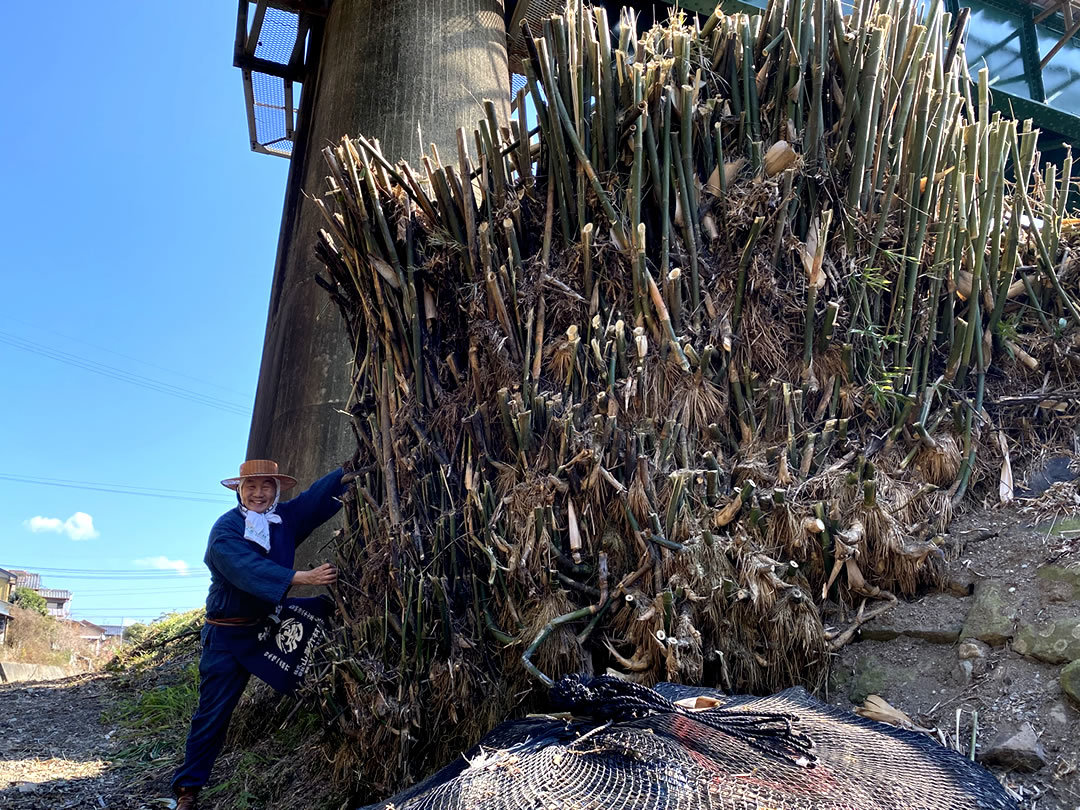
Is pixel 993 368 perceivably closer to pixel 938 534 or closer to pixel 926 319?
pixel 926 319

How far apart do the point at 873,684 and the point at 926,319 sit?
1.41m

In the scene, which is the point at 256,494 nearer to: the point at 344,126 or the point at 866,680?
the point at 866,680

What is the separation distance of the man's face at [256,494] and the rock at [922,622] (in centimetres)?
266

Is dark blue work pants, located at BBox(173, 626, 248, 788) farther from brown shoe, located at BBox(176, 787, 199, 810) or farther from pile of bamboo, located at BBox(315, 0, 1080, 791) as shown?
pile of bamboo, located at BBox(315, 0, 1080, 791)

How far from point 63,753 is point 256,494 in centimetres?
185

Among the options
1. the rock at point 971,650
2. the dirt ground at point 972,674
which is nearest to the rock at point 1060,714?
the dirt ground at point 972,674

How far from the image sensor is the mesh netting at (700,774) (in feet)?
6.01

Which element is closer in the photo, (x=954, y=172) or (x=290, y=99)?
(x=954, y=172)

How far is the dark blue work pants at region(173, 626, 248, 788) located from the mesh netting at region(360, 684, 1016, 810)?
167cm

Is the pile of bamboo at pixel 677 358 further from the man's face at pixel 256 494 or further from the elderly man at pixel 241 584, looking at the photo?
the man's face at pixel 256 494

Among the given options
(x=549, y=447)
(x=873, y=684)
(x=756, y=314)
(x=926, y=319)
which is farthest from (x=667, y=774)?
(x=926, y=319)

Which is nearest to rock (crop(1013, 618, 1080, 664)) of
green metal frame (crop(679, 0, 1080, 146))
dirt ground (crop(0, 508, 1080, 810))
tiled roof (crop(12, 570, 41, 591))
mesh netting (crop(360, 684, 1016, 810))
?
dirt ground (crop(0, 508, 1080, 810))

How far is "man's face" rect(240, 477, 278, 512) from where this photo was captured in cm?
397

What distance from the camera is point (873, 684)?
8.73 ft
